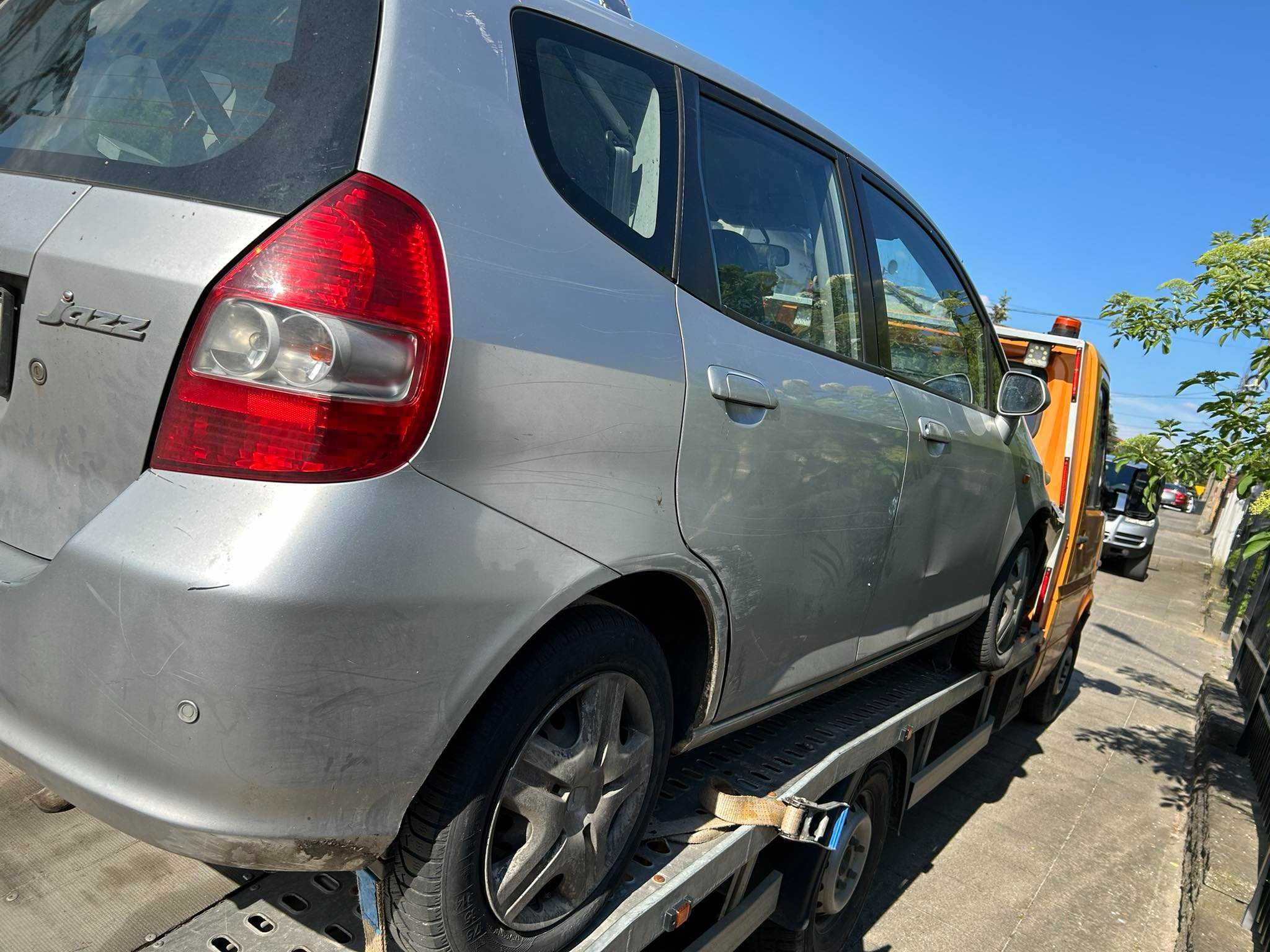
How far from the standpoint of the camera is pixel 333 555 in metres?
1.36

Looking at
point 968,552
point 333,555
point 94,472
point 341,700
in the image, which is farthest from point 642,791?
point 968,552

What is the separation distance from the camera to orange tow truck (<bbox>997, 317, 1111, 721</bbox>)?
17.9ft

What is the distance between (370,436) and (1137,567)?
18.4m

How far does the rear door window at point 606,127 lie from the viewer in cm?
178

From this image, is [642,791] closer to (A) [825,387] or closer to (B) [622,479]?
(B) [622,479]

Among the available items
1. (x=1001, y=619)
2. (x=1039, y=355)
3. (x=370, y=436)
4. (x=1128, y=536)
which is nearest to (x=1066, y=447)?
(x=1039, y=355)

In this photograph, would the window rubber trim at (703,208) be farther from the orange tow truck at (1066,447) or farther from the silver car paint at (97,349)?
the orange tow truck at (1066,447)

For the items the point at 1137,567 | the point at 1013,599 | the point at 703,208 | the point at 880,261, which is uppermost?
the point at 880,261

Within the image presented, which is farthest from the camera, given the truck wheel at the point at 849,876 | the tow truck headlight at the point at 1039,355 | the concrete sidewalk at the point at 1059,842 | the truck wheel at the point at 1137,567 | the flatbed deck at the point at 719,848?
the truck wheel at the point at 1137,567

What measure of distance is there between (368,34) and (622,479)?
0.85 metres

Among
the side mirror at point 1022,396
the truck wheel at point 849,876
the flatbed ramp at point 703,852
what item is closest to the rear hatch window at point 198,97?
the flatbed ramp at point 703,852

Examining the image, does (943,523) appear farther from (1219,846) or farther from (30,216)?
(30,216)

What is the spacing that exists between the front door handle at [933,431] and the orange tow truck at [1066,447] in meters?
2.21

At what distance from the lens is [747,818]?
2377 mm
